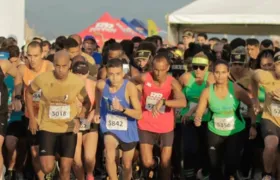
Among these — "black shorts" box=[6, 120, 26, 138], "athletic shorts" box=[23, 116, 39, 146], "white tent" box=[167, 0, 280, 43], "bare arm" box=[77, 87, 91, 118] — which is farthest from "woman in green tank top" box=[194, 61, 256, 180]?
"white tent" box=[167, 0, 280, 43]

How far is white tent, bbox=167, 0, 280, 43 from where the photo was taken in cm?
1770

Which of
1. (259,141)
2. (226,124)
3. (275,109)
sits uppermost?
(275,109)

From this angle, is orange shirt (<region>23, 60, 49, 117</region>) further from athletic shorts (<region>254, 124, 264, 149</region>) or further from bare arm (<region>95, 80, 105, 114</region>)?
athletic shorts (<region>254, 124, 264, 149</region>)

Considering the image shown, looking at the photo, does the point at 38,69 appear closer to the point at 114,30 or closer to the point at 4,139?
the point at 4,139

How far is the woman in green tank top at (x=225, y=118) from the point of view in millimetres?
9867

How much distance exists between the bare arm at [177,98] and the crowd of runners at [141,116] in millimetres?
16

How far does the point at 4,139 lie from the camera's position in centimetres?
1053

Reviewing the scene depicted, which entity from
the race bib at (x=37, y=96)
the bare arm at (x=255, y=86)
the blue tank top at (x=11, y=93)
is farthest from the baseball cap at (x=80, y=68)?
the bare arm at (x=255, y=86)

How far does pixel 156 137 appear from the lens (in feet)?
33.6

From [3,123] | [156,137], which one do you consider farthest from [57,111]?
[156,137]

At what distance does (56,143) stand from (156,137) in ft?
5.02

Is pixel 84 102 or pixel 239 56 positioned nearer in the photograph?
pixel 84 102

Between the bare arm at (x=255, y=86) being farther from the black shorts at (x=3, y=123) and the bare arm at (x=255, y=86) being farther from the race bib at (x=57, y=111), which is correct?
the black shorts at (x=3, y=123)

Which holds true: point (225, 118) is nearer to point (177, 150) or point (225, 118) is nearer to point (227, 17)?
point (177, 150)
